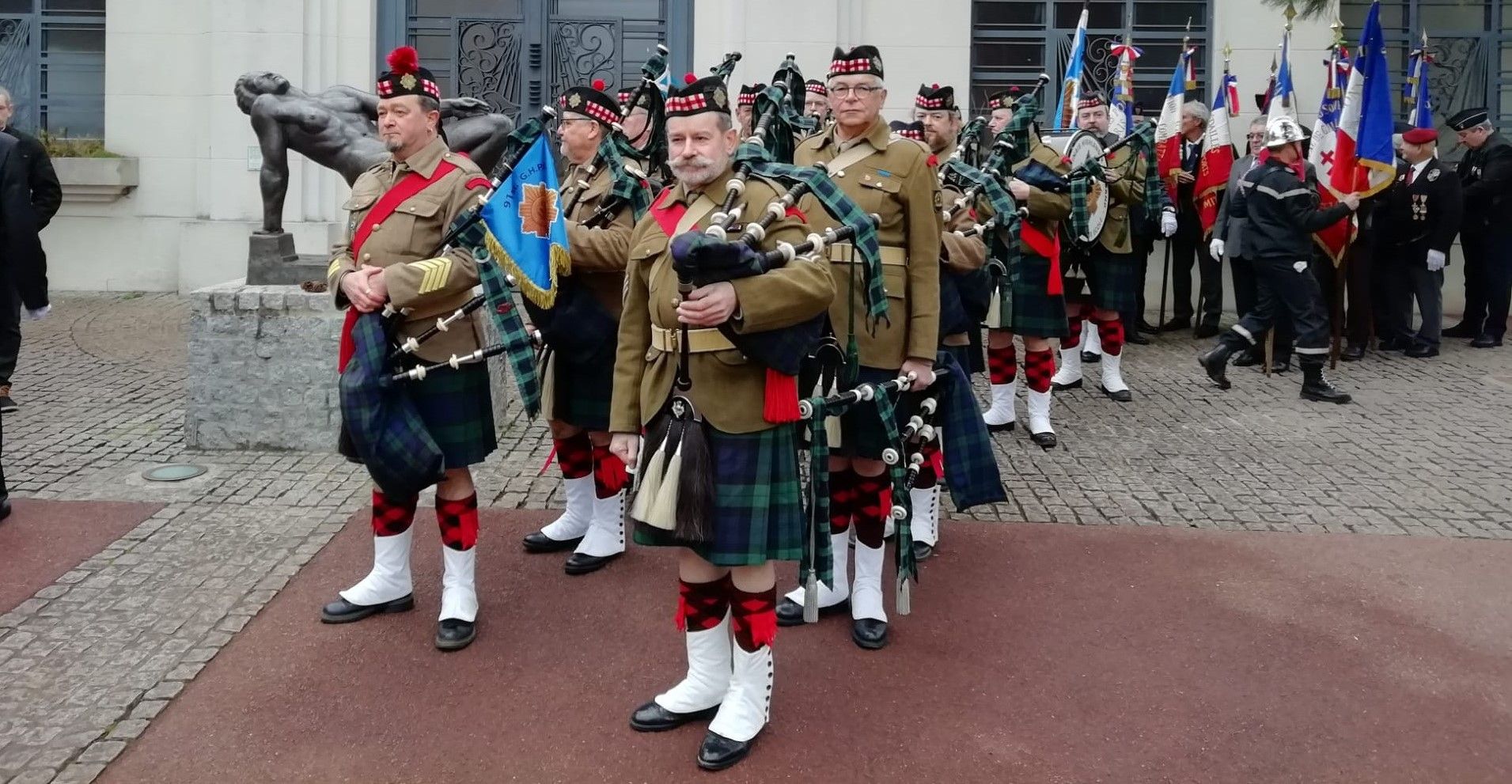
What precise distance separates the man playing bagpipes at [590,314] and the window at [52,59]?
917 cm

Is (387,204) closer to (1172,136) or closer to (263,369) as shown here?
(263,369)

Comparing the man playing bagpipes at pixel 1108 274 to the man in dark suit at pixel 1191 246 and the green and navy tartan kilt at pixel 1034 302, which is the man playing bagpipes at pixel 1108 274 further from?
the man in dark suit at pixel 1191 246

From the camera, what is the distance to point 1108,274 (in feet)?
26.7

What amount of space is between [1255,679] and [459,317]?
9.10 ft

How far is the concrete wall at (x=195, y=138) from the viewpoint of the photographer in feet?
37.8

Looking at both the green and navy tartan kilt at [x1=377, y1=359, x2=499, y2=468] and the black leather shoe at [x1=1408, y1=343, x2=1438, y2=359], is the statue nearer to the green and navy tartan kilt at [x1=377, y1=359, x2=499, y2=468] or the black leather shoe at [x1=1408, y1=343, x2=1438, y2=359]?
the green and navy tartan kilt at [x1=377, y1=359, x2=499, y2=468]

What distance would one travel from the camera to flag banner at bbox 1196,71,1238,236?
10266mm

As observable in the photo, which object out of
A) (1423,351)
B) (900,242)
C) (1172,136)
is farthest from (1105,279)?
(900,242)

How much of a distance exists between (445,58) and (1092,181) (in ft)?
21.9

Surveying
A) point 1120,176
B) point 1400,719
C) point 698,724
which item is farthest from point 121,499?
point 1120,176

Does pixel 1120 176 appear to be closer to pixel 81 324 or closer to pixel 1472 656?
pixel 1472 656

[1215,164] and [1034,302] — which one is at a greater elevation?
[1215,164]

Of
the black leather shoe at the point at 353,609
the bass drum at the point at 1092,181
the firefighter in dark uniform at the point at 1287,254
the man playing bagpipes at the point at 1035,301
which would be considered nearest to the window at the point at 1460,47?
the firefighter in dark uniform at the point at 1287,254

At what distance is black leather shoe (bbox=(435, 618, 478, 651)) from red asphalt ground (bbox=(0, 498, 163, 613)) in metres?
1.56
